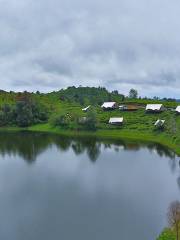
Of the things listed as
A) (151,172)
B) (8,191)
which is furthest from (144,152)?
(8,191)

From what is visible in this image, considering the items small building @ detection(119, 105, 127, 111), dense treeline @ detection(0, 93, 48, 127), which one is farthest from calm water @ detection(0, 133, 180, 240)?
small building @ detection(119, 105, 127, 111)

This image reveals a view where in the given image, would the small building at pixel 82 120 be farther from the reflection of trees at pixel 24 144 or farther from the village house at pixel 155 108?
the village house at pixel 155 108

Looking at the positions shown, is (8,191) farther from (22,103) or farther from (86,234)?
(22,103)

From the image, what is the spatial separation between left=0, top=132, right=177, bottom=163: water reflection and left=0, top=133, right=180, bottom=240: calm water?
49 cm

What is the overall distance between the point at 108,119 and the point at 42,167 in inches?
2663

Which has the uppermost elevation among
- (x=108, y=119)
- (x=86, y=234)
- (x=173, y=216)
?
(x=108, y=119)

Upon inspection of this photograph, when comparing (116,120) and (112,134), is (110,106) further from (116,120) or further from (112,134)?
(112,134)

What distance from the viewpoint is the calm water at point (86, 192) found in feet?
151

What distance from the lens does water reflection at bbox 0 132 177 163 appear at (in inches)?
3814

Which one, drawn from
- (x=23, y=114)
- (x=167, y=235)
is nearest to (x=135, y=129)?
(x=23, y=114)

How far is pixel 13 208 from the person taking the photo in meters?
53.3

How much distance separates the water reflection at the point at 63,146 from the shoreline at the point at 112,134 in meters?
3.72

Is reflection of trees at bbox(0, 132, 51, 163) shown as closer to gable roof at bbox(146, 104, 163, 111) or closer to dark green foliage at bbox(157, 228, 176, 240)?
gable roof at bbox(146, 104, 163, 111)

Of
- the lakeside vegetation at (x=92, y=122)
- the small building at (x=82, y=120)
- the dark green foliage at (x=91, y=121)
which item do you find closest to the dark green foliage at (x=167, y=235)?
the lakeside vegetation at (x=92, y=122)
